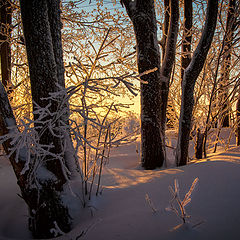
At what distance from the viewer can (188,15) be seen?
3.84m

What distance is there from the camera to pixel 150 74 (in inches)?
118

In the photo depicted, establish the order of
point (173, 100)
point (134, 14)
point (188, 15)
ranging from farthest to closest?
point (173, 100) < point (188, 15) < point (134, 14)

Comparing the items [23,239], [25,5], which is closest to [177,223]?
[23,239]

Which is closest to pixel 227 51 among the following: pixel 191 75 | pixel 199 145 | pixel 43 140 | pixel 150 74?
pixel 191 75

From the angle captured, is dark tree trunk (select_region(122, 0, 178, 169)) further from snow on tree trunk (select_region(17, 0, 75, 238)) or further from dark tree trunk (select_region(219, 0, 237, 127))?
snow on tree trunk (select_region(17, 0, 75, 238))

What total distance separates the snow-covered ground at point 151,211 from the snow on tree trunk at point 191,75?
101cm

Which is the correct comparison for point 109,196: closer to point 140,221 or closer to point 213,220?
point 140,221

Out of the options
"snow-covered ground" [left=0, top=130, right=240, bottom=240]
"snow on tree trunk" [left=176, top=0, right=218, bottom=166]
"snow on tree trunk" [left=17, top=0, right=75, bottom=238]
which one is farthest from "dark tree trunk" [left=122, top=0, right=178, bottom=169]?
"snow on tree trunk" [left=17, top=0, right=75, bottom=238]

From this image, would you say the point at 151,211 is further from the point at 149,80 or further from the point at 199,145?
the point at 199,145

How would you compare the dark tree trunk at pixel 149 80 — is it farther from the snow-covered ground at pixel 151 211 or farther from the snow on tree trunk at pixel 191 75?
the snow-covered ground at pixel 151 211

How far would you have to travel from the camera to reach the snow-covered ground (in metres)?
1.23

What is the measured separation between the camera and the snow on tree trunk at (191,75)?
8.36 ft

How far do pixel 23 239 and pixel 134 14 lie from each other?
327cm

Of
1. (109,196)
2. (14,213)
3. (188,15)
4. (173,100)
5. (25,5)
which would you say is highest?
(188,15)
